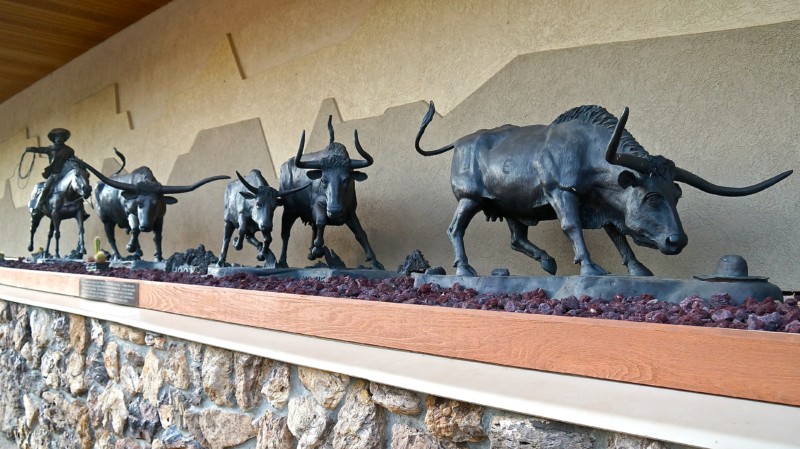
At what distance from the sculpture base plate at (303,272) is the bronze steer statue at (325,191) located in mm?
89

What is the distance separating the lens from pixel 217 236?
512 centimetres

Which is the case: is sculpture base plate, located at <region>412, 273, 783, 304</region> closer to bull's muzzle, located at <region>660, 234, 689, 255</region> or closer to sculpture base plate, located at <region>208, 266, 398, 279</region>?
bull's muzzle, located at <region>660, 234, 689, 255</region>

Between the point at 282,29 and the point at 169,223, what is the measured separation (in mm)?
2153

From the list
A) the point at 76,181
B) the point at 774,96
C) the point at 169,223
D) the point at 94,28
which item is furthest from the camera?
the point at 94,28

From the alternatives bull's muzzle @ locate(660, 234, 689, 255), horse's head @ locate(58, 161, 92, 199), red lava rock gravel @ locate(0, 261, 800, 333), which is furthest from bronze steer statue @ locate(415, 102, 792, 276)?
horse's head @ locate(58, 161, 92, 199)

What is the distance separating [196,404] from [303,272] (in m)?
1.02

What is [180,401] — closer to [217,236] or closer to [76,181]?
[217,236]

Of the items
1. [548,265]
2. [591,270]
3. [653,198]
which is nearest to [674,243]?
[653,198]

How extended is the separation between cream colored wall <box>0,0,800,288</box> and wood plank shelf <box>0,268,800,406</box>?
1.39 metres

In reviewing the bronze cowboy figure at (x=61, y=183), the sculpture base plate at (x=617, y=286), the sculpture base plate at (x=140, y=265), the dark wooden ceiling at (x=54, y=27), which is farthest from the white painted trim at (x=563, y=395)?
the dark wooden ceiling at (x=54, y=27)

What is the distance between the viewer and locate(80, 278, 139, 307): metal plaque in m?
2.78

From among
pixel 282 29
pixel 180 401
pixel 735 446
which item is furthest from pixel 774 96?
pixel 282 29

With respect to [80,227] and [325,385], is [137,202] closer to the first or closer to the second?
[80,227]

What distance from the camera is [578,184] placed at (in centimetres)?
197
